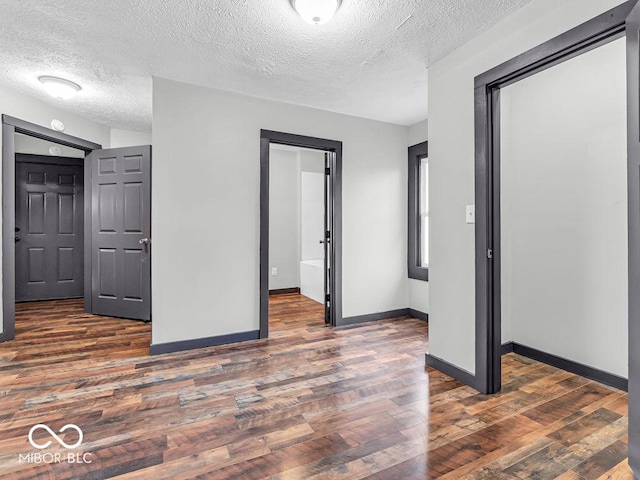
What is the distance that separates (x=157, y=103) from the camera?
9.71 ft

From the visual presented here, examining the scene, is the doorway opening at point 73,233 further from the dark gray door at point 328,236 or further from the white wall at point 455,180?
the white wall at point 455,180

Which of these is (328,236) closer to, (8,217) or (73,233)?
(8,217)

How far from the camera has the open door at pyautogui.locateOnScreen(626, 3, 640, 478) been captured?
1.43 metres

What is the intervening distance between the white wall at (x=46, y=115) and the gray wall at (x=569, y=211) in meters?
4.61

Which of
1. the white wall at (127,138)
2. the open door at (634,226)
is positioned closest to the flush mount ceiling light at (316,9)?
the open door at (634,226)

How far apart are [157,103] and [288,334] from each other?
99.0 inches

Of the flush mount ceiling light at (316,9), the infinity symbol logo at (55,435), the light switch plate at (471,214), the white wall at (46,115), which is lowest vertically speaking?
the infinity symbol logo at (55,435)

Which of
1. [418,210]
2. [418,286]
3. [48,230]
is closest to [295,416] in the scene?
[418,286]

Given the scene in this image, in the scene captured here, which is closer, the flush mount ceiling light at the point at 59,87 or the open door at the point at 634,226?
the open door at the point at 634,226

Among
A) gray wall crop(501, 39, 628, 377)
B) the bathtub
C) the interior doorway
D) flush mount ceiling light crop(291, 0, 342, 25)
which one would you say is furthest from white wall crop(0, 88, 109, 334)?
gray wall crop(501, 39, 628, 377)

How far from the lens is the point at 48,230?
206 inches

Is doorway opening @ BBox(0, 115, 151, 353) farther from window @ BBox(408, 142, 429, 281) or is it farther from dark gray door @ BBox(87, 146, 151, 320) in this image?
window @ BBox(408, 142, 429, 281)

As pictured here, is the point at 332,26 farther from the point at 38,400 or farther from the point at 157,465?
the point at 38,400

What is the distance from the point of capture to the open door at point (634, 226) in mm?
1433
